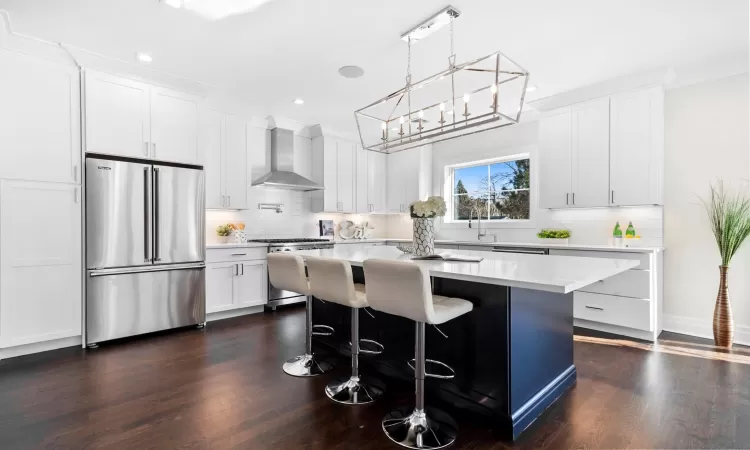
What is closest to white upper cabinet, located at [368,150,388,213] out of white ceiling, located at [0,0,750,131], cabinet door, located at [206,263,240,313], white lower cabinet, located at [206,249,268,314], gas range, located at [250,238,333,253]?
gas range, located at [250,238,333,253]

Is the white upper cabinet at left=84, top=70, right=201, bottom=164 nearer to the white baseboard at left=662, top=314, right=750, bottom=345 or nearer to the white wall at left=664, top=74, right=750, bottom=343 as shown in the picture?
the white wall at left=664, top=74, right=750, bottom=343

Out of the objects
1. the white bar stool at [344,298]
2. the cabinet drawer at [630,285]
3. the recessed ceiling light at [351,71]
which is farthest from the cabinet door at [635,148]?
the white bar stool at [344,298]

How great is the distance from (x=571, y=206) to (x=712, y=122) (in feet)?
4.76

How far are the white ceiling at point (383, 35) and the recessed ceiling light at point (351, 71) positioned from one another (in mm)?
78

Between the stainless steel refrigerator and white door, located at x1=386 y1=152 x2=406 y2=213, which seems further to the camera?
white door, located at x1=386 y1=152 x2=406 y2=213

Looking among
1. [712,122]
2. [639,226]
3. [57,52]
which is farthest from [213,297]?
[712,122]

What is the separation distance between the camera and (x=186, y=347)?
3443 mm

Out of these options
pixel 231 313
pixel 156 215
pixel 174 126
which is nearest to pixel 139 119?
pixel 174 126

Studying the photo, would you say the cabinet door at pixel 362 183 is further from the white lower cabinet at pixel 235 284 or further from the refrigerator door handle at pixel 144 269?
the refrigerator door handle at pixel 144 269

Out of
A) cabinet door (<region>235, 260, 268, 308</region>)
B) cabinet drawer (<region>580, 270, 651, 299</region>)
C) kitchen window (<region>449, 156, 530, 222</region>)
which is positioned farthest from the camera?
kitchen window (<region>449, 156, 530, 222</region>)

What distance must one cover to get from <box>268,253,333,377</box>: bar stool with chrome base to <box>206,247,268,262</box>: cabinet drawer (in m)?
1.83

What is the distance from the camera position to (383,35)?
2992 mm

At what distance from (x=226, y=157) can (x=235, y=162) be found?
13 cm

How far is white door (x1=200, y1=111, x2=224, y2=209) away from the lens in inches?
186
